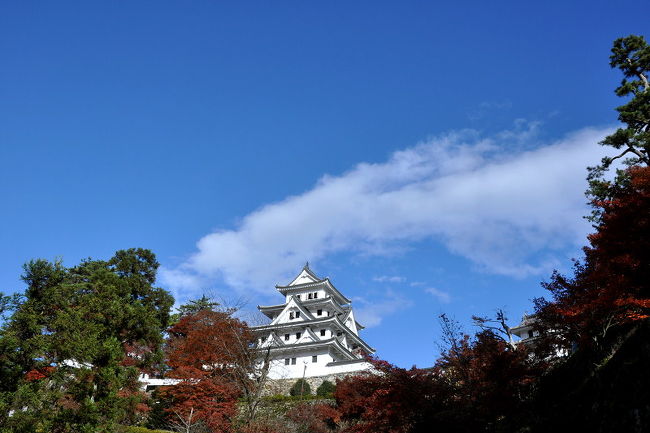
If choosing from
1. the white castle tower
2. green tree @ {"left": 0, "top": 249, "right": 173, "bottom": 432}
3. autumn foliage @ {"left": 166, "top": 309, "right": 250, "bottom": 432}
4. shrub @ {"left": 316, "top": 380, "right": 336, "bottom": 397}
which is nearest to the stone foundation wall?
the white castle tower

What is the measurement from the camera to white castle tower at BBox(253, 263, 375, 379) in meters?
41.9

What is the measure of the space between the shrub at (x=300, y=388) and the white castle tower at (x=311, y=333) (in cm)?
171

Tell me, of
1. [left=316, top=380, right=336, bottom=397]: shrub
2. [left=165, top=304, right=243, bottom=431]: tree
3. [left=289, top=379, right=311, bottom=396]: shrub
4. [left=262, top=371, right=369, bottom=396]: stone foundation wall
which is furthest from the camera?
[left=262, top=371, right=369, bottom=396]: stone foundation wall

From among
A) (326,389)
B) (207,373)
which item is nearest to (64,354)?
(207,373)

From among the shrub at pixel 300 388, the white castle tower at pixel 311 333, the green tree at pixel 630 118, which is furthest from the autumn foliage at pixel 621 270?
the shrub at pixel 300 388

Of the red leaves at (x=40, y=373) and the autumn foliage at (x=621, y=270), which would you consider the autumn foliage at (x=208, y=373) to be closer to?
the red leaves at (x=40, y=373)

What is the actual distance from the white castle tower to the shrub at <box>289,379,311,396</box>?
5.60 feet

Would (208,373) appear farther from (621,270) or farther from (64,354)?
(621,270)

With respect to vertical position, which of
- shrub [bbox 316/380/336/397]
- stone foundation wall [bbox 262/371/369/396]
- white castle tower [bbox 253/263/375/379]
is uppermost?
white castle tower [bbox 253/263/375/379]

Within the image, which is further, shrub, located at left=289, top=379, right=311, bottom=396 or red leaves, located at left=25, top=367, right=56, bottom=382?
shrub, located at left=289, top=379, right=311, bottom=396

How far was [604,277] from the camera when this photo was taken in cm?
1492

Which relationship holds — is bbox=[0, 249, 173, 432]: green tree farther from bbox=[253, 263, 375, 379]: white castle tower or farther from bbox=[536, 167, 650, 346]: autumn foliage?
bbox=[536, 167, 650, 346]: autumn foliage

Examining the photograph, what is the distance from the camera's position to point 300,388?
37.1 m

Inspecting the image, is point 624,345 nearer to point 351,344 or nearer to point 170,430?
point 170,430
